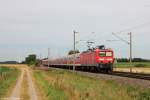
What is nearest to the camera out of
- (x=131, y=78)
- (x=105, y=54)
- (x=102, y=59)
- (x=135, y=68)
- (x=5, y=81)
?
(x=131, y=78)

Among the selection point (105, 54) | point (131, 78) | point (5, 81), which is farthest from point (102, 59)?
point (131, 78)

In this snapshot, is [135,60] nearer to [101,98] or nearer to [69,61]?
[69,61]

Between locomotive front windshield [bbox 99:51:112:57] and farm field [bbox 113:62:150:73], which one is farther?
farm field [bbox 113:62:150:73]

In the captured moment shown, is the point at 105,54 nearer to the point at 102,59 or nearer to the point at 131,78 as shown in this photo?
the point at 102,59

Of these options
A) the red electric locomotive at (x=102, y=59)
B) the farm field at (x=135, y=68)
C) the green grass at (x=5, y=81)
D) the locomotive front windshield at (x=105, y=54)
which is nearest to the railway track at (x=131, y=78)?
the green grass at (x=5, y=81)

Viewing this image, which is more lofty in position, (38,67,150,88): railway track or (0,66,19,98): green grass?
(38,67,150,88): railway track

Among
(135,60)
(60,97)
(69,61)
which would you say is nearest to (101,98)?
(60,97)

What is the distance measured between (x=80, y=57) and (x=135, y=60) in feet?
293

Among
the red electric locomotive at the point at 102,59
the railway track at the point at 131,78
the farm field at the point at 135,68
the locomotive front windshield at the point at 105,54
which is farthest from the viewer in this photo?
the farm field at the point at 135,68

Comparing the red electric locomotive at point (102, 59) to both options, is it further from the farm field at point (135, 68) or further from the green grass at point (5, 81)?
the green grass at point (5, 81)

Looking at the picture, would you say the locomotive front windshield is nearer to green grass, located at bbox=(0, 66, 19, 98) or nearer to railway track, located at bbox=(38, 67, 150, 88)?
green grass, located at bbox=(0, 66, 19, 98)

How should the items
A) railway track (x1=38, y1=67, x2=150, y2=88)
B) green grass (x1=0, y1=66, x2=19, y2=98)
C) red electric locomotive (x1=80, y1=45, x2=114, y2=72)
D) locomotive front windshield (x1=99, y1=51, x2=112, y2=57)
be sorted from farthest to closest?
locomotive front windshield (x1=99, y1=51, x2=112, y2=57) → red electric locomotive (x1=80, y1=45, x2=114, y2=72) → green grass (x1=0, y1=66, x2=19, y2=98) → railway track (x1=38, y1=67, x2=150, y2=88)

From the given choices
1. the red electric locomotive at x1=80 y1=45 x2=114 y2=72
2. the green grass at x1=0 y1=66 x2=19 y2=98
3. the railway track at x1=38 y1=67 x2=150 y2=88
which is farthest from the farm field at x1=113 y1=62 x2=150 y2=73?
the green grass at x1=0 y1=66 x2=19 y2=98

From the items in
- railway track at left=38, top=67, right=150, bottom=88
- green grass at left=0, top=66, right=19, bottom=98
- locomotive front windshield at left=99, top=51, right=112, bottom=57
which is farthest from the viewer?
locomotive front windshield at left=99, top=51, right=112, bottom=57
